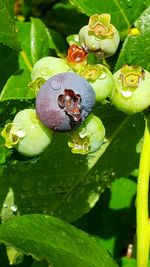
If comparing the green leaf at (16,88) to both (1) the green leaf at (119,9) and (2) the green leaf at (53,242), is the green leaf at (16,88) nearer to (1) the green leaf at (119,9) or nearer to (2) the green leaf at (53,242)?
(1) the green leaf at (119,9)

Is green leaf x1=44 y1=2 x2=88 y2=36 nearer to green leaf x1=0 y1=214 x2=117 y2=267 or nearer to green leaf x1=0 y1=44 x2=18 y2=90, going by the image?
green leaf x1=0 y1=44 x2=18 y2=90

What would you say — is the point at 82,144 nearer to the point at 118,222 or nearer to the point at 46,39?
the point at 46,39

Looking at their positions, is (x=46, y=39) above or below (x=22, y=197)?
above

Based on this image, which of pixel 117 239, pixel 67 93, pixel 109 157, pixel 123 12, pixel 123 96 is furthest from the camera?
pixel 117 239

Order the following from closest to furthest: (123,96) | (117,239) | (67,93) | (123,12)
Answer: (67,93), (123,96), (123,12), (117,239)

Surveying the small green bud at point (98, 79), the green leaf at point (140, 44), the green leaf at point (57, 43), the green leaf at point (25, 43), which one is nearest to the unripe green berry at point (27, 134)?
the small green bud at point (98, 79)

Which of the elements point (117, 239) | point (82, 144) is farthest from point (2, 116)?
point (117, 239)
